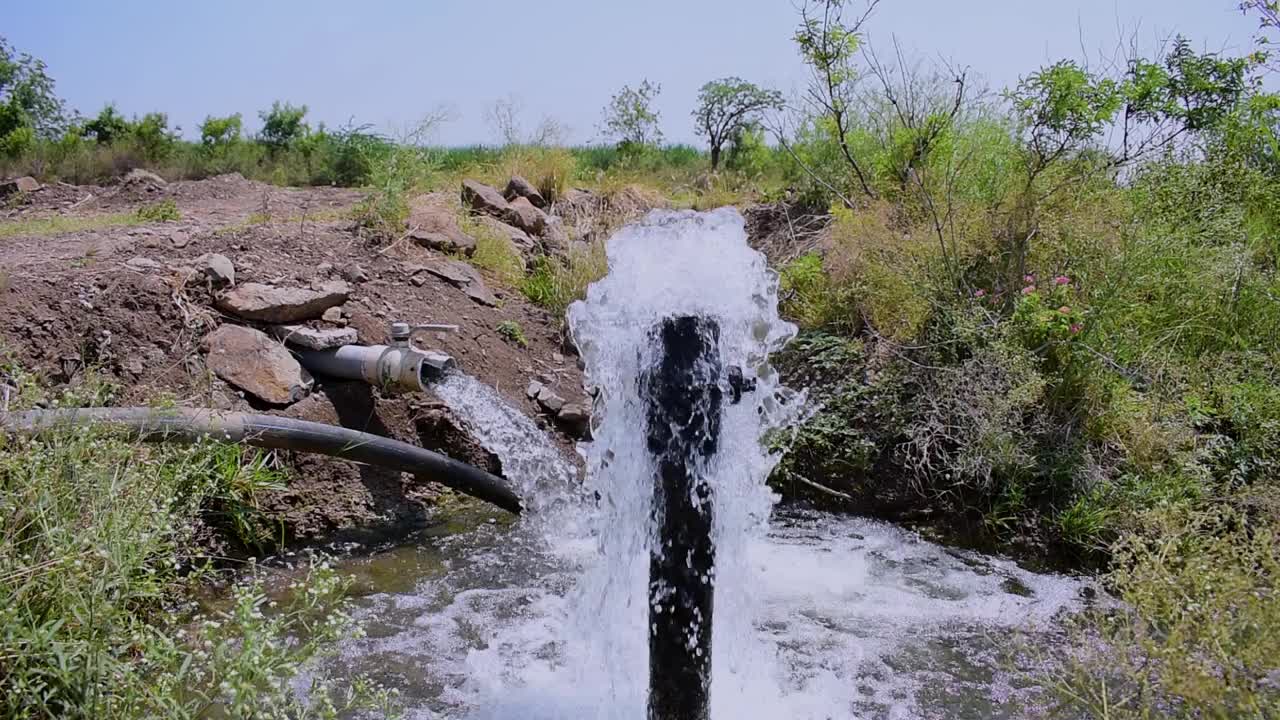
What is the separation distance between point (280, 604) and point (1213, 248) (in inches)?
192

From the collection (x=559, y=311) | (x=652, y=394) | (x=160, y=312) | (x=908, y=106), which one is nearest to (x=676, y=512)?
(x=652, y=394)

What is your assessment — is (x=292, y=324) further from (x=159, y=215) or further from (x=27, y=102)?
(x=27, y=102)

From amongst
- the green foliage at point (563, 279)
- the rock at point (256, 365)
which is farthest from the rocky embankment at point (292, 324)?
the green foliage at point (563, 279)

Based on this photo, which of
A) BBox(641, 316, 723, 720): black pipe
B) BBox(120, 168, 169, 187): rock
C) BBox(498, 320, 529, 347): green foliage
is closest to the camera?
BBox(641, 316, 723, 720): black pipe

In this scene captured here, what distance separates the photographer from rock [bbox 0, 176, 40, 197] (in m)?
8.65

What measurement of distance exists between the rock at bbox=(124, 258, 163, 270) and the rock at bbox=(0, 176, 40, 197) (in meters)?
5.22

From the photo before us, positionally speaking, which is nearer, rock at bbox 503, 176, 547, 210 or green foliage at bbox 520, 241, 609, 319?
green foliage at bbox 520, 241, 609, 319

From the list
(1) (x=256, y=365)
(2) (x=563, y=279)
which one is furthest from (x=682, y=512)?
(2) (x=563, y=279)

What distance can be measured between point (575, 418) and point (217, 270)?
1.95 metres

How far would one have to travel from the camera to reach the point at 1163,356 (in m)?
4.64

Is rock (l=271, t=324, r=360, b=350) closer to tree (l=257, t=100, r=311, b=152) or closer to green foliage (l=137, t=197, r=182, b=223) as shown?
green foliage (l=137, t=197, r=182, b=223)

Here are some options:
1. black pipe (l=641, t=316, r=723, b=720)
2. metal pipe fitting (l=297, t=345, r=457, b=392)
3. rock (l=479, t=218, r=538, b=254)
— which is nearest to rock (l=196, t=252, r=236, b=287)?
metal pipe fitting (l=297, t=345, r=457, b=392)

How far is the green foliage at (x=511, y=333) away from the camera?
18.2 feet

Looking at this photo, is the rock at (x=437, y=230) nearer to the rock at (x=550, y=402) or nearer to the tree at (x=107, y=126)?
the rock at (x=550, y=402)
